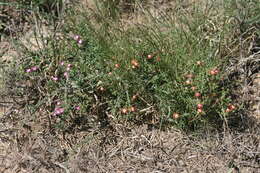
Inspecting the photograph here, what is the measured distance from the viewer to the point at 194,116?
2.28 m

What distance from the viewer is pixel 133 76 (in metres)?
2.38

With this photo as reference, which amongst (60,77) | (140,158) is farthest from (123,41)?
(140,158)

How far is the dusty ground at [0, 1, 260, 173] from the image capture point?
7.58ft

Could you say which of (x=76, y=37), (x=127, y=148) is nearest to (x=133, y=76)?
(x=127, y=148)

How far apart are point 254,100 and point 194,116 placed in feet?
1.86

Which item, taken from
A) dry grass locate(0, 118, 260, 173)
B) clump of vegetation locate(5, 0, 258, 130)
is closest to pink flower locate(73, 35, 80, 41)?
clump of vegetation locate(5, 0, 258, 130)

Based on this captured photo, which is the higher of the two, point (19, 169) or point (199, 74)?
point (199, 74)

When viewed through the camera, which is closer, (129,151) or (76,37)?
(129,151)

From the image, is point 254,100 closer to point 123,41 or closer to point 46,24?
point 123,41

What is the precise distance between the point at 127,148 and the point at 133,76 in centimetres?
48

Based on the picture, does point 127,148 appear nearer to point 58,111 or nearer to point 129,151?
point 129,151

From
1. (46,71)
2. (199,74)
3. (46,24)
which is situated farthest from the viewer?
(46,24)

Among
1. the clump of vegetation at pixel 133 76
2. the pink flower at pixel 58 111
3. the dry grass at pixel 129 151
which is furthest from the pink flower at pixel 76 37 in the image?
the dry grass at pixel 129 151

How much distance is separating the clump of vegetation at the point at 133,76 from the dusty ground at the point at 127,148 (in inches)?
3.4
